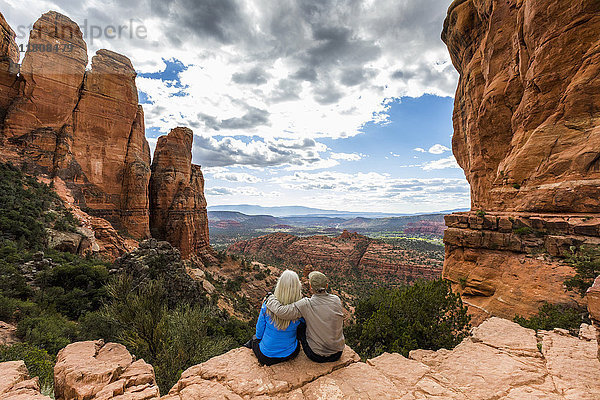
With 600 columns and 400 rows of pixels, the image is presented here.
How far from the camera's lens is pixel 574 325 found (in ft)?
21.6

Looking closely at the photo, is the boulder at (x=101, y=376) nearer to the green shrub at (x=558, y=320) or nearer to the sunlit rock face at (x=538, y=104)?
Answer: the green shrub at (x=558, y=320)

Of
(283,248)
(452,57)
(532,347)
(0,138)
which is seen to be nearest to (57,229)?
(0,138)

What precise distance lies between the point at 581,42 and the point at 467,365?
51.7 ft

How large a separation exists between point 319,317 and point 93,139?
36.9 m

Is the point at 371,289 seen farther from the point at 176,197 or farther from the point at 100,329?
the point at 176,197

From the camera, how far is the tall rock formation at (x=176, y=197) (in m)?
33.3

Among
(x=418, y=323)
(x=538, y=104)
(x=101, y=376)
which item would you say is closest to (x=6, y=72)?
(x=101, y=376)

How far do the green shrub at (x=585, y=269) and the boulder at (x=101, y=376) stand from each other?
12.3m

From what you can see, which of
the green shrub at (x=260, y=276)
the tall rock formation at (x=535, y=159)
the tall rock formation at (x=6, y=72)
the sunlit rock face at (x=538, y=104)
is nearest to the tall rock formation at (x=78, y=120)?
the tall rock formation at (x=6, y=72)

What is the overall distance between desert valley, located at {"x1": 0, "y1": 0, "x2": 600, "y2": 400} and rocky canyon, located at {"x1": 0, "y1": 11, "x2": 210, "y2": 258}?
0.19m

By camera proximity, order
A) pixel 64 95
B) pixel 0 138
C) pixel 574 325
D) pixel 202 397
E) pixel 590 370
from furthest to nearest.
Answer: pixel 64 95, pixel 0 138, pixel 574 325, pixel 590 370, pixel 202 397

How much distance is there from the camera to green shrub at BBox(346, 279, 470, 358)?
697 centimetres

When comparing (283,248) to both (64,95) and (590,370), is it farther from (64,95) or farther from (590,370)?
(590,370)

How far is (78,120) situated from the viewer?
26906 millimetres
